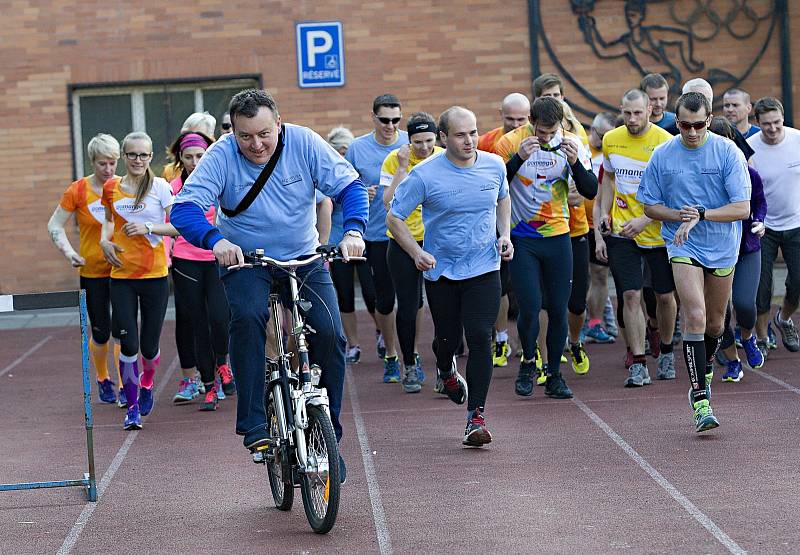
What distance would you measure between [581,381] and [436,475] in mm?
3388

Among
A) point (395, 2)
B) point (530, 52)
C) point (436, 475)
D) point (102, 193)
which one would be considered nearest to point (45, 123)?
point (395, 2)

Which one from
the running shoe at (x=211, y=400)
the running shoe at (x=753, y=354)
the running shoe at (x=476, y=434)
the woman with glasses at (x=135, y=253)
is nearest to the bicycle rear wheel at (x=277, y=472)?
the running shoe at (x=476, y=434)

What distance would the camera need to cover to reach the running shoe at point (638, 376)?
10.2 m

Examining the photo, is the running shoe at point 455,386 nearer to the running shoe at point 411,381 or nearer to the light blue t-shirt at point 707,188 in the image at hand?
the running shoe at point 411,381

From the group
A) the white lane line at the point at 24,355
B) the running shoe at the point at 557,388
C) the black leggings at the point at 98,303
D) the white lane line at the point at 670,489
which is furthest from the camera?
the white lane line at the point at 24,355

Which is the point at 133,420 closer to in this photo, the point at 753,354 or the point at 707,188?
the point at 707,188

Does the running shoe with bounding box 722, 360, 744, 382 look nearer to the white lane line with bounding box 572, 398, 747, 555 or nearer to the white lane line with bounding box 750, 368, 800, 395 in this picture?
the white lane line with bounding box 750, 368, 800, 395

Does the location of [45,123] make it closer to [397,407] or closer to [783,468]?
[397,407]

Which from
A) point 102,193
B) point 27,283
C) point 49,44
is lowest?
point 27,283

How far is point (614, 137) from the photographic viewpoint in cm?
1039

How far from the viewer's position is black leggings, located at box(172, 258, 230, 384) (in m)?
9.91

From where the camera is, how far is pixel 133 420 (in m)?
9.45

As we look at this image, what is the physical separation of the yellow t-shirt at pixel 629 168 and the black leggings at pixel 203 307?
2846 millimetres

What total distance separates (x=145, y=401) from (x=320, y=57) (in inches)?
341
